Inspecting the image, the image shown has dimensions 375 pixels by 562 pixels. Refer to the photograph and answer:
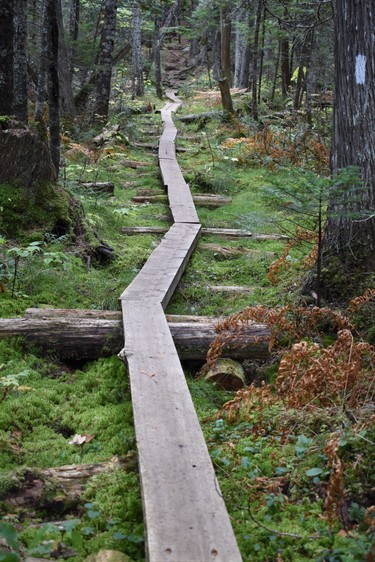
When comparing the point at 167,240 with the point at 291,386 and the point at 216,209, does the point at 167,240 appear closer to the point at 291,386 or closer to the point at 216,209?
the point at 216,209

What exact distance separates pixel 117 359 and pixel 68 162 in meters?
8.29

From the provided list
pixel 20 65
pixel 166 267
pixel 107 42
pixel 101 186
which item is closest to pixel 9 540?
pixel 166 267

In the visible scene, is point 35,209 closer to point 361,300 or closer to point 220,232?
point 220,232

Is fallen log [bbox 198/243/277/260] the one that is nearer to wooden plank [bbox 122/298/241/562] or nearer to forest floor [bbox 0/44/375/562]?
forest floor [bbox 0/44/375/562]

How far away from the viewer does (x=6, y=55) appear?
782 cm

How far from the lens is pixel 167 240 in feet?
25.5

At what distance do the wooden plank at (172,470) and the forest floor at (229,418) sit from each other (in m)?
0.24

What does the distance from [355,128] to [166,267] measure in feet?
8.66

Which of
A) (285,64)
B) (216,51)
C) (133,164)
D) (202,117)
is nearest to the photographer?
(133,164)

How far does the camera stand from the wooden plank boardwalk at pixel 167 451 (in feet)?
8.02

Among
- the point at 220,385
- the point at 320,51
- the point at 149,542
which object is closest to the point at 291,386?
the point at 220,385

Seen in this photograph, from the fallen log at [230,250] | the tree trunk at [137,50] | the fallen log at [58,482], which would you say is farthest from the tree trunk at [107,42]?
the fallen log at [58,482]

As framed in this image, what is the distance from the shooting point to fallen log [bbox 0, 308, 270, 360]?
15.6 feet

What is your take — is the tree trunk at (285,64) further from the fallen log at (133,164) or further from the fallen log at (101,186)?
the fallen log at (101,186)
